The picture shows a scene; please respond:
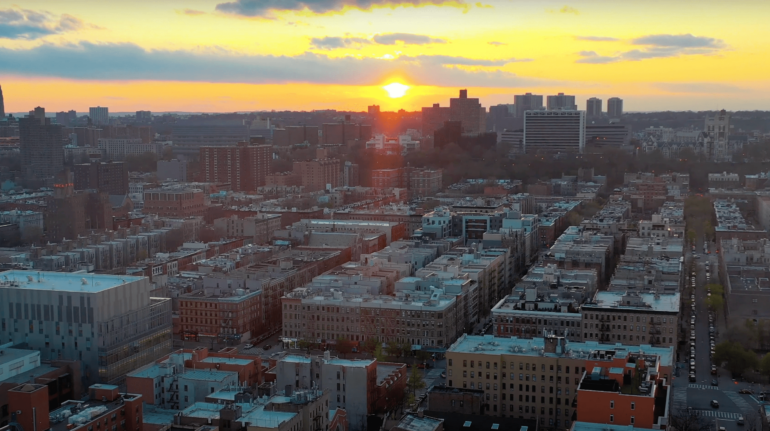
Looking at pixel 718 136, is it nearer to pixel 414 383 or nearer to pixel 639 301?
pixel 639 301

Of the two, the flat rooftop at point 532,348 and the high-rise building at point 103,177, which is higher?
the high-rise building at point 103,177

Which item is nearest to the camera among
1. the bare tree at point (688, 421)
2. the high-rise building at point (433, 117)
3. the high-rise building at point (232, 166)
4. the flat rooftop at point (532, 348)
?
the bare tree at point (688, 421)

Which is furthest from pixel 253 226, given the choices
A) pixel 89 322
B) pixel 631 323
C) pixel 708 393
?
pixel 708 393

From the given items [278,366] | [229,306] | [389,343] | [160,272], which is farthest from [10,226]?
[278,366]

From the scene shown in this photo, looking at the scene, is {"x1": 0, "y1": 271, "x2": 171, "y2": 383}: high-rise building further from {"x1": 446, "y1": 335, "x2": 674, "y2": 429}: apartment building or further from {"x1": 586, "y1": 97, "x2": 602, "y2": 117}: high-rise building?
{"x1": 586, "y1": 97, "x2": 602, "y2": 117}: high-rise building

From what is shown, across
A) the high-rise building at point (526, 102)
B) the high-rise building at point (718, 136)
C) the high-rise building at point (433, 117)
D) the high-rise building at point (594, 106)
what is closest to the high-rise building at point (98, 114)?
the high-rise building at point (433, 117)

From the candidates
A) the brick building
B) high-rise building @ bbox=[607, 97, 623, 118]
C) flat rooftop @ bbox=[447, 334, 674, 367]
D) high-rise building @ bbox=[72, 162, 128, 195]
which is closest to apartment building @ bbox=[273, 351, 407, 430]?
flat rooftop @ bbox=[447, 334, 674, 367]

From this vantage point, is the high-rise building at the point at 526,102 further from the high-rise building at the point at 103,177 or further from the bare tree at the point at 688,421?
the bare tree at the point at 688,421

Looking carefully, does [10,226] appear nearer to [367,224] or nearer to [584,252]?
[367,224]
